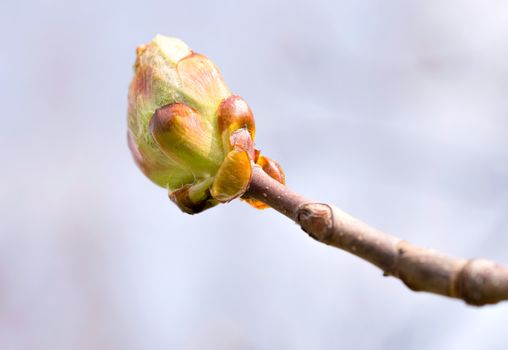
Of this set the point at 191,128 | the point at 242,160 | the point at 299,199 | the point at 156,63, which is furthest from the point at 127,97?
the point at 299,199

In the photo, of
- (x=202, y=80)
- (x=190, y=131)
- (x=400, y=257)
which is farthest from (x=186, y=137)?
(x=400, y=257)

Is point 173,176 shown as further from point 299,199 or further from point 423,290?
point 423,290

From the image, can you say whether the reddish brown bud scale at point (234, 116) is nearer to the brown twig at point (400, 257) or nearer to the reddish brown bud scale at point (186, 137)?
the reddish brown bud scale at point (186, 137)

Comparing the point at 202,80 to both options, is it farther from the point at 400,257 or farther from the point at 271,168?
the point at 400,257

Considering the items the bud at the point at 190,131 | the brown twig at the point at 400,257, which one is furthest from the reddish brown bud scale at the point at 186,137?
the brown twig at the point at 400,257

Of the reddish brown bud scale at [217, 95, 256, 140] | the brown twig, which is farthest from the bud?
the brown twig

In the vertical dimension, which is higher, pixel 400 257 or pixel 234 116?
pixel 234 116
